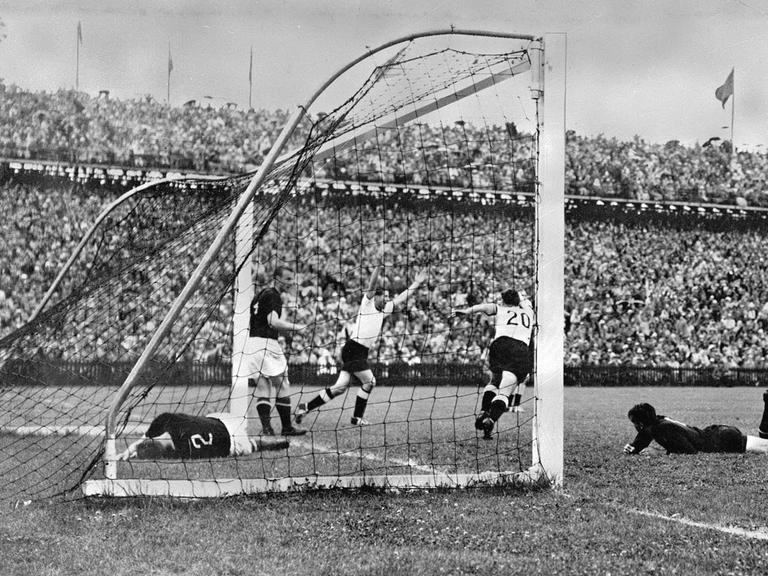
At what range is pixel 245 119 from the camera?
907 inches

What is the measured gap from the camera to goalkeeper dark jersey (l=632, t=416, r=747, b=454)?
6.46 m

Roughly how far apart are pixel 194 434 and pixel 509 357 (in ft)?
11.1

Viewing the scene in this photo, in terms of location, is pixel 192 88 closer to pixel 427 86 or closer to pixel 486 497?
pixel 427 86

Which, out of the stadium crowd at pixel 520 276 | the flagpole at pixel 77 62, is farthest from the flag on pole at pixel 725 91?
the flagpole at pixel 77 62

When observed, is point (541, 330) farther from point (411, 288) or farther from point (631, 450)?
point (411, 288)

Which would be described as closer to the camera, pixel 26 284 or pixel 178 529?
pixel 178 529

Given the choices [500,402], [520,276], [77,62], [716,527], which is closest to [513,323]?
[500,402]

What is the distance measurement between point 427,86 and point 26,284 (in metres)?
14.5

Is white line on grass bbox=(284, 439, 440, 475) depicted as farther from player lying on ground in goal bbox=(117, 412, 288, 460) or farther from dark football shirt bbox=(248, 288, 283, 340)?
dark football shirt bbox=(248, 288, 283, 340)

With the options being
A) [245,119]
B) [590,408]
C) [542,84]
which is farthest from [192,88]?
[542,84]

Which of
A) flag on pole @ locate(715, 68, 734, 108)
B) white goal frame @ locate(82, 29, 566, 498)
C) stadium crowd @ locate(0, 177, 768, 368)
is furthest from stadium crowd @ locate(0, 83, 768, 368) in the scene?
white goal frame @ locate(82, 29, 566, 498)

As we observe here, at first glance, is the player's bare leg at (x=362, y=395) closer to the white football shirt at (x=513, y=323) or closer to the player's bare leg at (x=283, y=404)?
the player's bare leg at (x=283, y=404)

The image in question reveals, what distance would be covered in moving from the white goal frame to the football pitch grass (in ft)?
0.41

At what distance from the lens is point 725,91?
20391 millimetres
